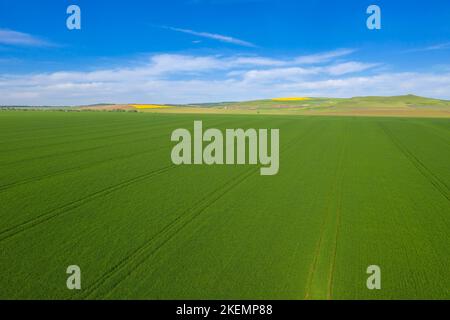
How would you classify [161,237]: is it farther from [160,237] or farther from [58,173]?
[58,173]

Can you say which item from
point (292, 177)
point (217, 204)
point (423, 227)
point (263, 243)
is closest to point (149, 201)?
point (217, 204)

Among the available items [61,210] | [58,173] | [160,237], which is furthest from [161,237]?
[58,173]

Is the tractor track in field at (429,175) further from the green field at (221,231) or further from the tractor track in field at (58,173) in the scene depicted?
the tractor track in field at (58,173)

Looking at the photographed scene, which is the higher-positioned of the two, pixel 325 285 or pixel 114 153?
pixel 114 153

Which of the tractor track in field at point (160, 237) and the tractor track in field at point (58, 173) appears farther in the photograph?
the tractor track in field at point (58, 173)

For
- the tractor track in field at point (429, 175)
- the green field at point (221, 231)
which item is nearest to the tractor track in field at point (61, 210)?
the green field at point (221, 231)
